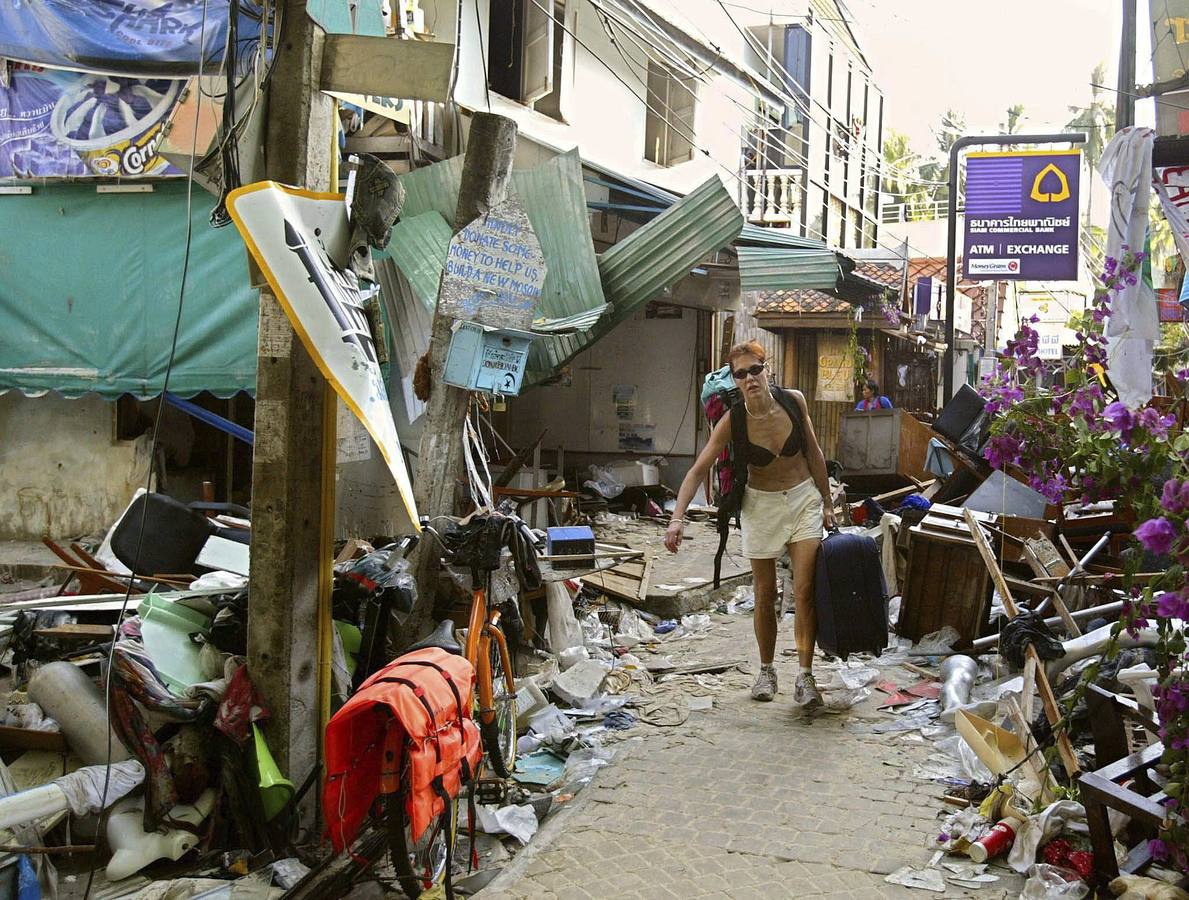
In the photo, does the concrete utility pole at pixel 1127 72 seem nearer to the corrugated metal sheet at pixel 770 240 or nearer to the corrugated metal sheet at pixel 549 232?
the corrugated metal sheet at pixel 770 240

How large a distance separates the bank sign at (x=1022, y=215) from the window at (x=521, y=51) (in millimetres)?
5321

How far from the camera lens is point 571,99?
13.7m

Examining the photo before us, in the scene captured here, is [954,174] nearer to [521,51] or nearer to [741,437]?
[521,51]

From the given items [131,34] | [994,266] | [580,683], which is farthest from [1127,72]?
[131,34]

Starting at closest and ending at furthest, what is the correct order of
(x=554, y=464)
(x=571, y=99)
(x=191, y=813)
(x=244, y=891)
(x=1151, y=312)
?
(x=244, y=891)
(x=191, y=813)
(x=1151, y=312)
(x=571, y=99)
(x=554, y=464)

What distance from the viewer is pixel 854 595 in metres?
6.14

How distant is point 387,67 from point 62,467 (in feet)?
22.9

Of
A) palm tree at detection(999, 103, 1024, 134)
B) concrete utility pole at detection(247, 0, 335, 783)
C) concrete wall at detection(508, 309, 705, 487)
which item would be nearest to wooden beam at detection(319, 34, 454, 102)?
concrete utility pole at detection(247, 0, 335, 783)

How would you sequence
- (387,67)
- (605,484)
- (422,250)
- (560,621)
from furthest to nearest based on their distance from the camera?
(605,484) → (422,250) → (560,621) → (387,67)

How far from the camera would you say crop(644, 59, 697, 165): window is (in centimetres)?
1667

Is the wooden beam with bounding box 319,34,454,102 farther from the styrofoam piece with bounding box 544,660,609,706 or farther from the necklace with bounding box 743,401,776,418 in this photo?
the styrofoam piece with bounding box 544,660,609,706

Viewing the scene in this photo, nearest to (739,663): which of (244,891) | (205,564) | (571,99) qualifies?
(205,564)

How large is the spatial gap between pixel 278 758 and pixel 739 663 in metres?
4.10

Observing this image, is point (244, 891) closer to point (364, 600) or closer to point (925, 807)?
point (364, 600)
